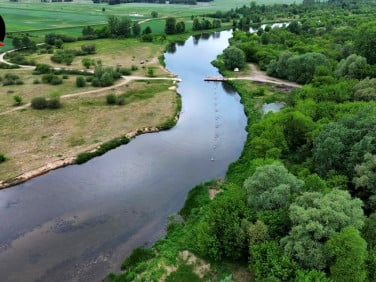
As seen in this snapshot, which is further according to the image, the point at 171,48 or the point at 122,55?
the point at 171,48

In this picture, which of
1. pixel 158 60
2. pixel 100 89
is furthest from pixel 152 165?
pixel 158 60

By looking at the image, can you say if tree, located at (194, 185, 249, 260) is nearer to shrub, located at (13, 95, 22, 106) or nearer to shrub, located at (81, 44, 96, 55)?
shrub, located at (13, 95, 22, 106)

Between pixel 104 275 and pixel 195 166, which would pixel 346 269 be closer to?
pixel 104 275

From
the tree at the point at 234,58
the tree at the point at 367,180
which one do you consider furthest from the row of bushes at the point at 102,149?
the tree at the point at 234,58

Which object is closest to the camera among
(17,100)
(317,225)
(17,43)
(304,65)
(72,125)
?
(317,225)

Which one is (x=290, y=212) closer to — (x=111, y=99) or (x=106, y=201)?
(x=106, y=201)

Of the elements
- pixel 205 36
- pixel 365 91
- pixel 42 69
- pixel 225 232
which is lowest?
pixel 225 232

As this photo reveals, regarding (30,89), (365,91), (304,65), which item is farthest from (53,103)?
(365,91)
